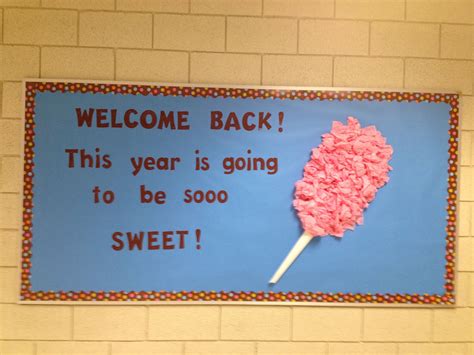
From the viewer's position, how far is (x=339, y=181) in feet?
6.88

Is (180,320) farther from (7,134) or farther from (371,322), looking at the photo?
(7,134)

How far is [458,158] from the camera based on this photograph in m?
2.14

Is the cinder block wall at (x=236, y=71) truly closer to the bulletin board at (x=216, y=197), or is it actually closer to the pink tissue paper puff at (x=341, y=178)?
the bulletin board at (x=216, y=197)

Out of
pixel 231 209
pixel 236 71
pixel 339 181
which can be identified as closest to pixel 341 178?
pixel 339 181

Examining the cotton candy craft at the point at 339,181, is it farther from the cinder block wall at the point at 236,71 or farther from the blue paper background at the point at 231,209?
the cinder block wall at the point at 236,71

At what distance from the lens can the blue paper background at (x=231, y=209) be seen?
2.06 metres

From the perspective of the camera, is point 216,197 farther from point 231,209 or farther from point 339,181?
point 339,181

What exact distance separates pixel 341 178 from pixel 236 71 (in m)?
0.61

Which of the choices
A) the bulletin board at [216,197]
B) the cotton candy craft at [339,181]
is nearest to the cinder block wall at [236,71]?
the bulletin board at [216,197]

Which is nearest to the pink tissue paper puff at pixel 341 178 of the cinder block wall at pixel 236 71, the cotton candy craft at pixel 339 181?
the cotton candy craft at pixel 339 181

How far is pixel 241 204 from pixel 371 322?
73cm

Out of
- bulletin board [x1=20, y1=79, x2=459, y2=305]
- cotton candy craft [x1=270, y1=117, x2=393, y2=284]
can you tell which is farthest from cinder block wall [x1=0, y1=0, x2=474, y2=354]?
cotton candy craft [x1=270, y1=117, x2=393, y2=284]

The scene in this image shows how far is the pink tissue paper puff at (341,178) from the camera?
2.09 m

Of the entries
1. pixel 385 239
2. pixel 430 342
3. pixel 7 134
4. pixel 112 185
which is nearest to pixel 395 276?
pixel 385 239
